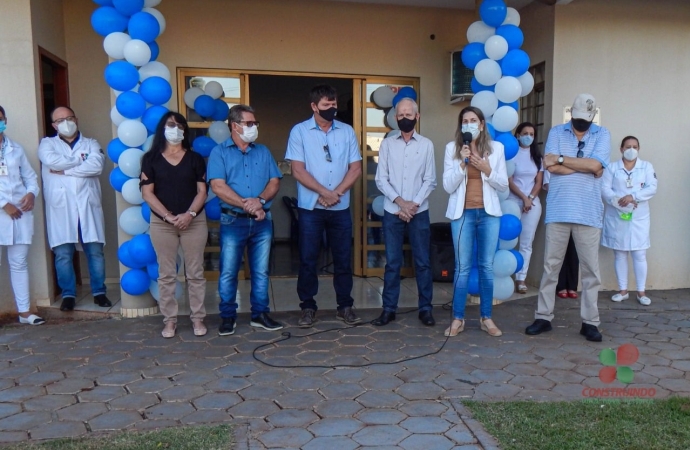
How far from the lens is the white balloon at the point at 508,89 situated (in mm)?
4793

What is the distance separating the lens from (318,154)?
4.48 meters

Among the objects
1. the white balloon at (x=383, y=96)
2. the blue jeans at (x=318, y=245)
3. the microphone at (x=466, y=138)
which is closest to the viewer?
the microphone at (x=466, y=138)

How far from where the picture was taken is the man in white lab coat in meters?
4.81

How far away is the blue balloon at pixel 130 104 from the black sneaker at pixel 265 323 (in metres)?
1.94

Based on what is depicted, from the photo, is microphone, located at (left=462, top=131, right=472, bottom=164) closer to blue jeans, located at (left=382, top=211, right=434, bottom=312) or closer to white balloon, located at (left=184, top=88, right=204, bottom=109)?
blue jeans, located at (left=382, top=211, right=434, bottom=312)

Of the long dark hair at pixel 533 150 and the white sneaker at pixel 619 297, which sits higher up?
the long dark hair at pixel 533 150

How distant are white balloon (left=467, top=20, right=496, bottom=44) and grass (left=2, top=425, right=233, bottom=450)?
4068 mm

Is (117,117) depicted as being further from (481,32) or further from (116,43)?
(481,32)

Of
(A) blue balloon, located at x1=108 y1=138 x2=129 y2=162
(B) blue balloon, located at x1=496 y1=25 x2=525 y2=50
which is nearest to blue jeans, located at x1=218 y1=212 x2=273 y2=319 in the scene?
(A) blue balloon, located at x1=108 y1=138 x2=129 y2=162

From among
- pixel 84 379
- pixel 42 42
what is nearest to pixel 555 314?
pixel 84 379

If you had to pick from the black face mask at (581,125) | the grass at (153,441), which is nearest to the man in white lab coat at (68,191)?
the grass at (153,441)

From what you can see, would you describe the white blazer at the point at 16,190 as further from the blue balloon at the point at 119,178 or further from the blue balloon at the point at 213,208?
the blue balloon at the point at 213,208

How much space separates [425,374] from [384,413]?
636mm

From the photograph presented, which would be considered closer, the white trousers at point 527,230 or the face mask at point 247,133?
the face mask at point 247,133
